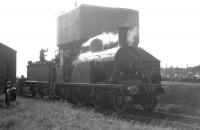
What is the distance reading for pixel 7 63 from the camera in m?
35.0

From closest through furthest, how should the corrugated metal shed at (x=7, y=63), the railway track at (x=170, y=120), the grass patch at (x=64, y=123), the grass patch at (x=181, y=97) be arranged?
the grass patch at (x=64, y=123) → the railway track at (x=170, y=120) → the grass patch at (x=181, y=97) → the corrugated metal shed at (x=7, y=63)

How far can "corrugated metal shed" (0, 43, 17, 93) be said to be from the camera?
34.0 metres

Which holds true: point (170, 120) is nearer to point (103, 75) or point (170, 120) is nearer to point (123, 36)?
point (103, 75)

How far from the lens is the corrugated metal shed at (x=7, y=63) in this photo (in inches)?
1340

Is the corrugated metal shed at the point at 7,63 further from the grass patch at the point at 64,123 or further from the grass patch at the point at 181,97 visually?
the grass patch at the point at 64,123

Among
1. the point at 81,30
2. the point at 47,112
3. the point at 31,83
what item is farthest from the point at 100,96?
the point at 81,30

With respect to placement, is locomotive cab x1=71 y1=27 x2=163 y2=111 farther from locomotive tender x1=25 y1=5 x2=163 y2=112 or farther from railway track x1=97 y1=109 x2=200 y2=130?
railway track x1=97 y1=109 x2=200 y2=130

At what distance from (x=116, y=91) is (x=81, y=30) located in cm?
1632

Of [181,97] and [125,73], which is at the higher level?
[125,73]

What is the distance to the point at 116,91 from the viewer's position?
45.1ft

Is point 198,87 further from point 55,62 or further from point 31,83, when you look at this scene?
point 31,83

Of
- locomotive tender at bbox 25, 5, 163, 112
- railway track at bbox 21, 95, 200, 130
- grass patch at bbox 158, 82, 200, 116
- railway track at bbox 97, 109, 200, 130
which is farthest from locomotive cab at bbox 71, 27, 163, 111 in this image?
grass patch at bbox 158, 82, 200, 116

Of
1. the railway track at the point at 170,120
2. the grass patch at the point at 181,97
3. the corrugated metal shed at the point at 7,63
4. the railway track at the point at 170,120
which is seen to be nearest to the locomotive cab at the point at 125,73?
the railway track at the point at 170,120

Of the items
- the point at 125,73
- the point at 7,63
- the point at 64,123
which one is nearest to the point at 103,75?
the point at 125,73
